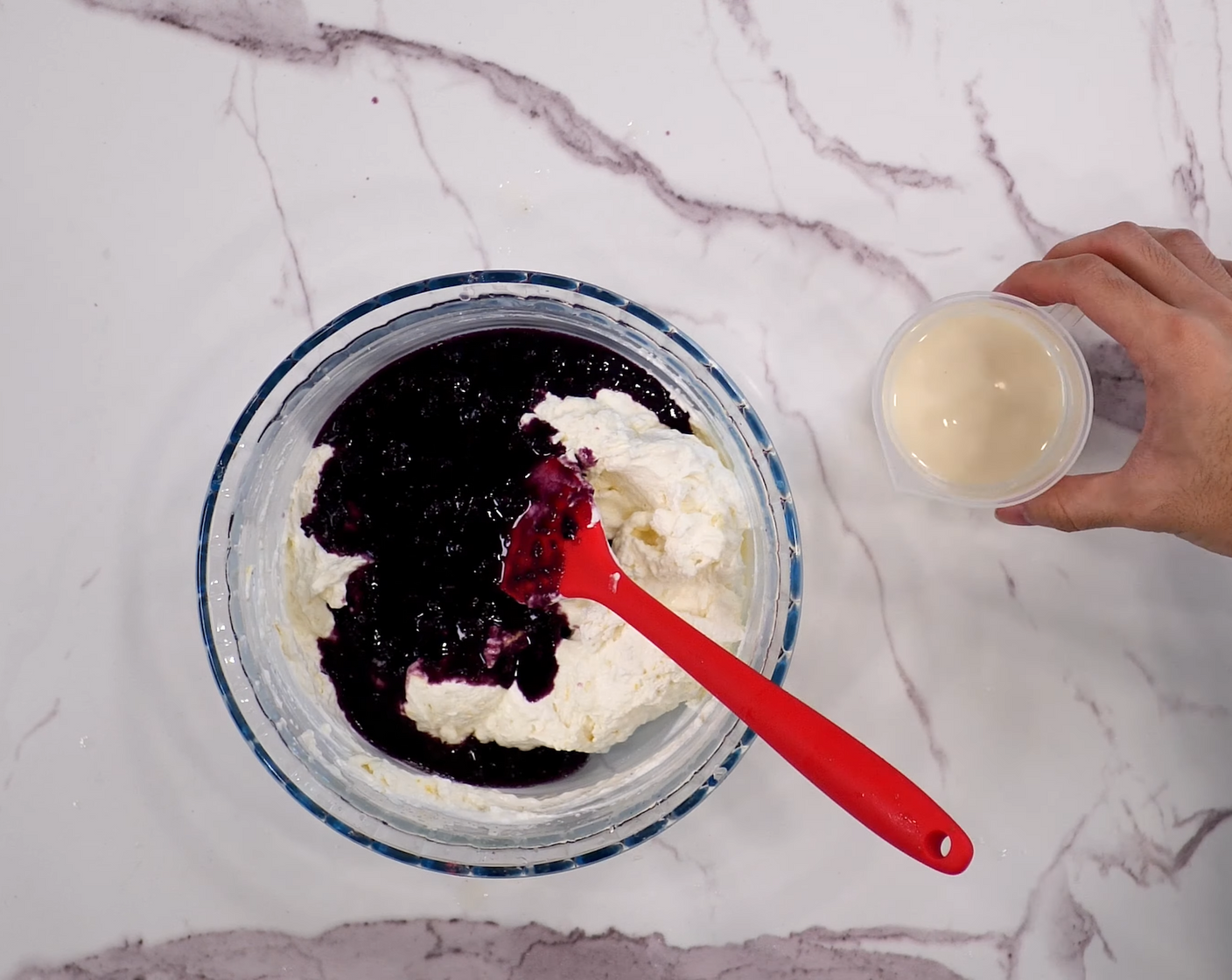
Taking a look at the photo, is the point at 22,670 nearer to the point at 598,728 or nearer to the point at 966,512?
the point at 598,728

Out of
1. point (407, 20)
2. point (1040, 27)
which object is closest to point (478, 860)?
point (407, 20)

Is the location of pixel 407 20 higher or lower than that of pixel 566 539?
higher

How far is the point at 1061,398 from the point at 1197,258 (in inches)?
10.9

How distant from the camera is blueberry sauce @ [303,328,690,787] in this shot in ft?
4.31

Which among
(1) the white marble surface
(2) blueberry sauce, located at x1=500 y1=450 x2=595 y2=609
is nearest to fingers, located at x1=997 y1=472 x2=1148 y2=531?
(1) the white marble surface

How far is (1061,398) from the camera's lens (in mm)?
1429

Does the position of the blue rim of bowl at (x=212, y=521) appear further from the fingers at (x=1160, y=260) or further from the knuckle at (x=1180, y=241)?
the knuckle at (x=1180, y=241)

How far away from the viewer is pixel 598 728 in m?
1.35

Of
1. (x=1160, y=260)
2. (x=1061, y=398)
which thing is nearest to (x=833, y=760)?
(x=1061, y=398)

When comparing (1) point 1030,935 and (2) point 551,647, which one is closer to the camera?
(2) point 551,647

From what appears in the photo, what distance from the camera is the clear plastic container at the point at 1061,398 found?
1.40 metres

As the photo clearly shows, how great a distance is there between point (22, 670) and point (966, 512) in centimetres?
152

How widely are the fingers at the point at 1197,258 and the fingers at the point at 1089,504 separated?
33 centimetres

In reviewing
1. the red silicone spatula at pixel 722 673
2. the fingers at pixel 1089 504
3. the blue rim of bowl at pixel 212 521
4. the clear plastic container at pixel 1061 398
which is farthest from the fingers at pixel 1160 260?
the red silicone spatula at pixel 722 673
